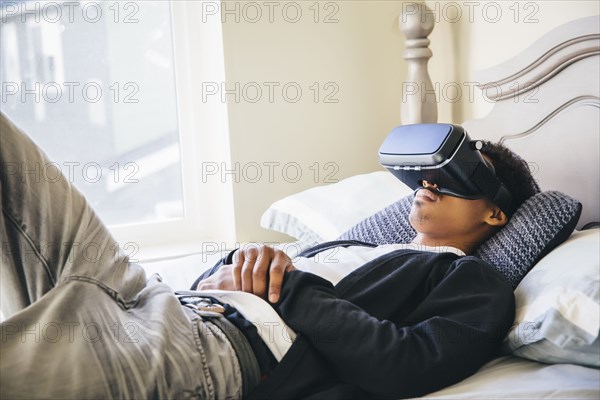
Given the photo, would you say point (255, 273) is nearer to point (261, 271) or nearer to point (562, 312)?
point (261, 271)

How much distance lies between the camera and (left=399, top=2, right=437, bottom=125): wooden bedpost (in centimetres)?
223

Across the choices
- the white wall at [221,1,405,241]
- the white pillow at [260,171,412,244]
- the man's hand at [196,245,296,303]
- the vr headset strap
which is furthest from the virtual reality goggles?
the white wall at [221,1,405,241]

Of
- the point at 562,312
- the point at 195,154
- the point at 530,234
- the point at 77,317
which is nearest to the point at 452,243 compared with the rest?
the point at 530,234

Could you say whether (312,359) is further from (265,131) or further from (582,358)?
(265,131)

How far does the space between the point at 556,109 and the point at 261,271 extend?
0.93 meters

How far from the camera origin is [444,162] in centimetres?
136

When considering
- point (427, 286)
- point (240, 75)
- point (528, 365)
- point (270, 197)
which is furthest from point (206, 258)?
point (528, 365)

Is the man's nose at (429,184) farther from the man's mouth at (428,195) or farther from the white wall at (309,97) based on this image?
the white wall at (309,97)

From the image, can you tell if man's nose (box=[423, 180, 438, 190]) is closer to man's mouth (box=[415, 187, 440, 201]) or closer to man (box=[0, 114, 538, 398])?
man's mouth (box=[415, 187, 440, 201])

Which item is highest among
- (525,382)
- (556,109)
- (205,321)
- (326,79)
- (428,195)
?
(326,79)

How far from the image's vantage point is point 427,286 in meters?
1.32

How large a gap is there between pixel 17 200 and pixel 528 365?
861 millimetres

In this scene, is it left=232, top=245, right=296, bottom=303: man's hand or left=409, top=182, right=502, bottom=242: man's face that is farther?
left=409, top=182, right=502, bottom=242: man's face

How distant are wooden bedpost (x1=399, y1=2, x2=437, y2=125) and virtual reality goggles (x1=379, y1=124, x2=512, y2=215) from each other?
79cm
